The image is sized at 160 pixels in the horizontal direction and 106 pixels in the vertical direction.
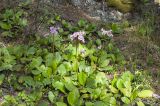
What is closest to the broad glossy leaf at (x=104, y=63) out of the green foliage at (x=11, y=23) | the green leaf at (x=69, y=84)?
the green leaf at (x=69, y=84)

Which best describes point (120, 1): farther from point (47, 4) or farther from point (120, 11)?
point (47, 4)

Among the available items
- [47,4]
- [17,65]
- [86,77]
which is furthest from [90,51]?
[47,4]

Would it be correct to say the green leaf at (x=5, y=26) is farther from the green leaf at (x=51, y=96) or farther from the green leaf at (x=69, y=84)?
the green leaf at (x=51, y=96)

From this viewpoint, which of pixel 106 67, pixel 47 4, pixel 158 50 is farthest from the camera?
pixel 47 4

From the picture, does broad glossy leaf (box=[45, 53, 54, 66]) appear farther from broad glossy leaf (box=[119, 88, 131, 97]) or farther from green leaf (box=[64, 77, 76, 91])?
broad glossy leaf (box=[119, 88, 131, 97])

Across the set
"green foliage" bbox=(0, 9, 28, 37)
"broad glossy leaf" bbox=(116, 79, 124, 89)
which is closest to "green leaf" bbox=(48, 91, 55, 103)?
"broad glossy leaf" bbox=(116, 79, 124, 89)

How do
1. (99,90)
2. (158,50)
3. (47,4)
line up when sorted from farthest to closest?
(47,4)
(158,50)
(99,90)
